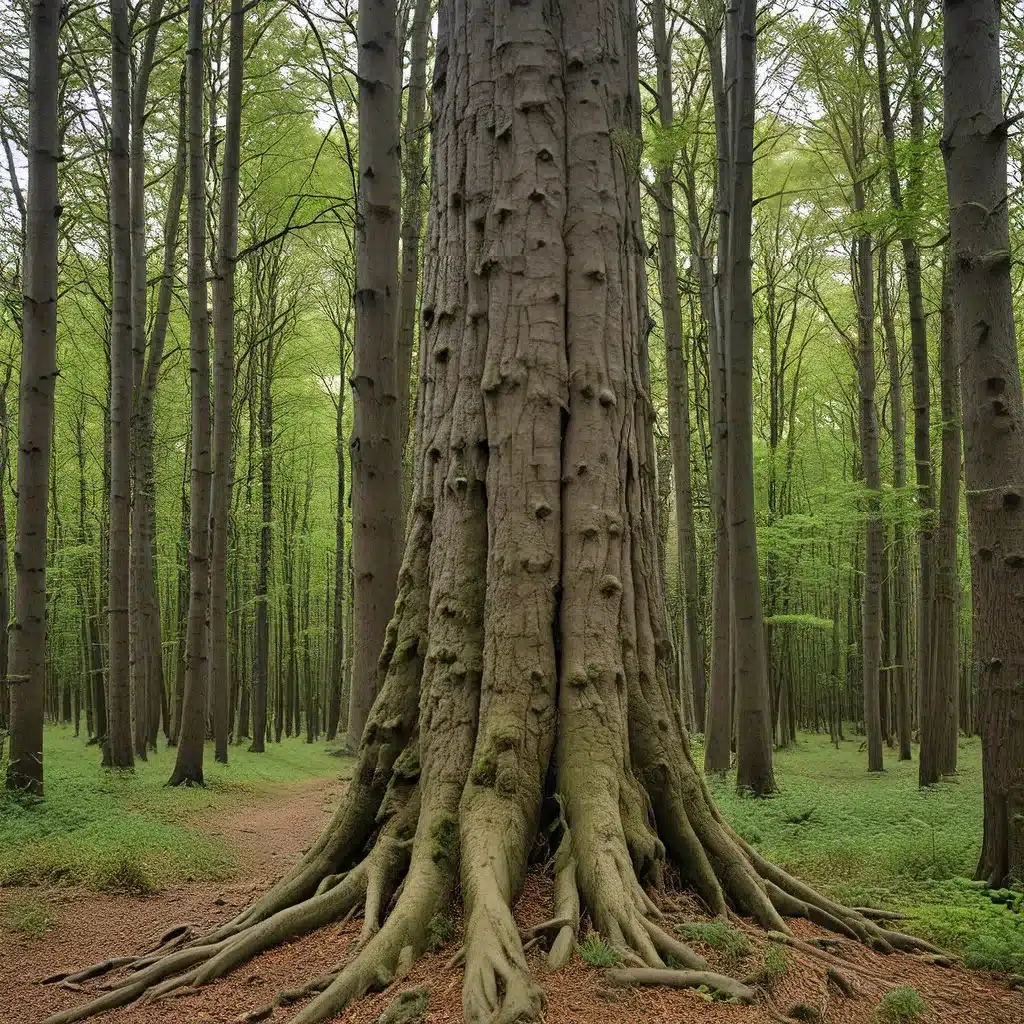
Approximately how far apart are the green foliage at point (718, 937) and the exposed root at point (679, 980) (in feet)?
0.97

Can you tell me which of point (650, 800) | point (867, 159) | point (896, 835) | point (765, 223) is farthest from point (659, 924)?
point (765, 223)

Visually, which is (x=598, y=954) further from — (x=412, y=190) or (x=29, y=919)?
(x=412, y=190)

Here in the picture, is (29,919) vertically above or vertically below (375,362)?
below

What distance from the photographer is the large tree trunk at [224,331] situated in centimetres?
1196

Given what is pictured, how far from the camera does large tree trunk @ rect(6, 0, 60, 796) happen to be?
871cm

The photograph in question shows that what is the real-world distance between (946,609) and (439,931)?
928cm

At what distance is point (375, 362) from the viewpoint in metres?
6.40

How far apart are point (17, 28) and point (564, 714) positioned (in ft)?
52.8

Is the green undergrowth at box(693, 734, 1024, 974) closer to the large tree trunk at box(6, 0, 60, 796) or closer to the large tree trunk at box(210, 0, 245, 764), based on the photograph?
the large tree trunk at box(6, 0, 60, 796)

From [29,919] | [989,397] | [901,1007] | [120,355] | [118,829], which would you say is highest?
[120,355]

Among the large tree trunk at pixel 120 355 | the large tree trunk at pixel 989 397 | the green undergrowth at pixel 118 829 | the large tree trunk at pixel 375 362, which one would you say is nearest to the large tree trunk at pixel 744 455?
the large tree trunk at pixel 989 397

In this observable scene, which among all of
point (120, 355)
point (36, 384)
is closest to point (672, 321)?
point (120, 355)

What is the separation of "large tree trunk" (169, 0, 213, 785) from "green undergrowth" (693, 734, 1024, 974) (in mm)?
6990

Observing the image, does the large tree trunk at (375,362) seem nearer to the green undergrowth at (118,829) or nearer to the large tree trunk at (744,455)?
the green undergrowth at (118,829)
